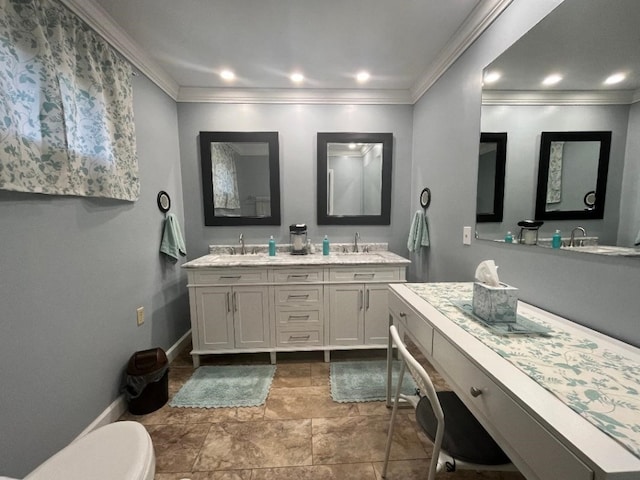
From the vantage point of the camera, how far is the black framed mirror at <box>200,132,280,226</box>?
7.97ft

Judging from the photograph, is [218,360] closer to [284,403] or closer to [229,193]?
[284,403]

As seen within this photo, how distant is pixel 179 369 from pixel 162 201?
1.46 metres

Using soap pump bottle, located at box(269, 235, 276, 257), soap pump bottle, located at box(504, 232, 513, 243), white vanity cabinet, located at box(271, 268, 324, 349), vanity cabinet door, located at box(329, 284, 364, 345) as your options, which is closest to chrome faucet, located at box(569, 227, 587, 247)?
soap pump bottle, located at box(504, 232, 513, 243)

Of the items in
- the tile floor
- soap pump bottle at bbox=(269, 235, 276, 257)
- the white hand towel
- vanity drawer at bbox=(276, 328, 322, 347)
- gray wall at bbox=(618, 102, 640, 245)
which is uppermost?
gray wall at bbox=(618, 102, 640, 245)

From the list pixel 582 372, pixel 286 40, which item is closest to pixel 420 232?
pixel 582 372

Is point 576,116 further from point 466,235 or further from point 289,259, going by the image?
point 289,259

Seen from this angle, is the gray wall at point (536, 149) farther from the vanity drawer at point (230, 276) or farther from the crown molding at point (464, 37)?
the vanity drawer at point (230, 276)

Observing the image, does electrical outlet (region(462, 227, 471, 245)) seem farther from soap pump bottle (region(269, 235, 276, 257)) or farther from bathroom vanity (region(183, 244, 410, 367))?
soap pump bottle (region(269, 235, 276, 257))

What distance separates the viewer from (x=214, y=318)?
6.80 ft

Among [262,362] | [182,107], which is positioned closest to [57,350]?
[262,362]

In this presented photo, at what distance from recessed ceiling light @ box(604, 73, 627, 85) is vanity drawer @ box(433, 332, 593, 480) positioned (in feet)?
3.78

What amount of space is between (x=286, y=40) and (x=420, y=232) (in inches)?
73.2

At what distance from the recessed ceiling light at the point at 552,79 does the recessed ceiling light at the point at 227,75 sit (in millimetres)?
2162

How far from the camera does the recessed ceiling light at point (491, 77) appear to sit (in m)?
1.36
